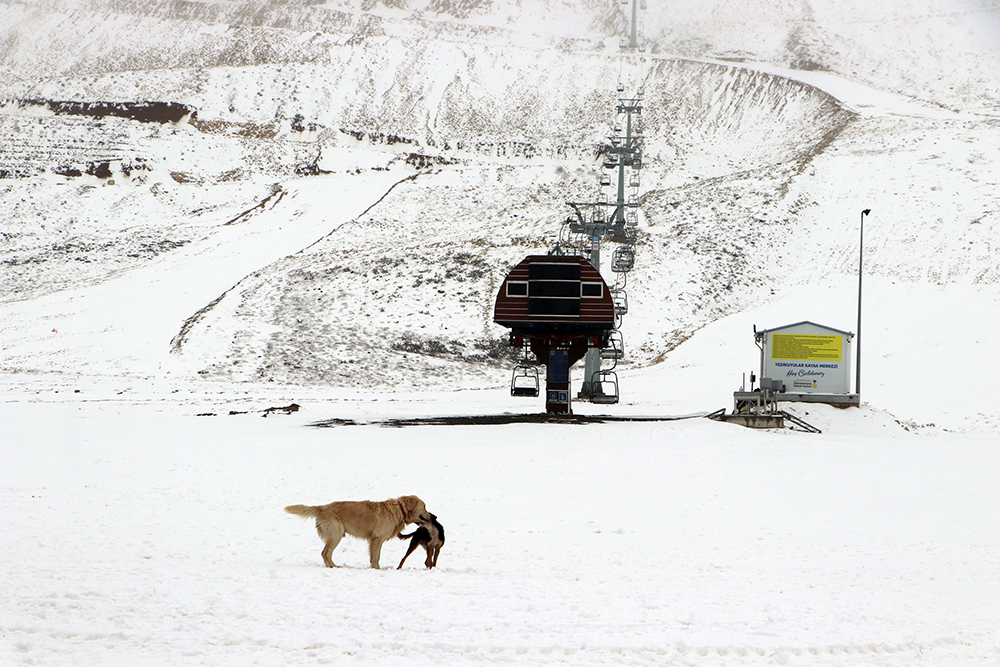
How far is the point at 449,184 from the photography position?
79.8 metres

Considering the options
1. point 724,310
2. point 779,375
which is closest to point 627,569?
point 779,375

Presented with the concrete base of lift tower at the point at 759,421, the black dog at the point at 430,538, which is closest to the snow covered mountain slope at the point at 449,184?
the black dog at the point at 430,538

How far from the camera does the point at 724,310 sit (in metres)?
54.8

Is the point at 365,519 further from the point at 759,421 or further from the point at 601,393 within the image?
the point at 601,393

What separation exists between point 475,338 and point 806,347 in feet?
80.0

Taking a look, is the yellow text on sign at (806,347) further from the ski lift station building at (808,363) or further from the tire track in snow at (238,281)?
the tire track in snow at (238,281)

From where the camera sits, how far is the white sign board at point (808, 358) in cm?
2900

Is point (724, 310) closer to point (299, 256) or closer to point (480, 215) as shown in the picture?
point (480, 215)

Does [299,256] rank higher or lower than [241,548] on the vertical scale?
higher

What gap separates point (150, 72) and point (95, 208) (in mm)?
41111

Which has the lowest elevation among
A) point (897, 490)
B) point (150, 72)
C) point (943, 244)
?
point (897, 490)

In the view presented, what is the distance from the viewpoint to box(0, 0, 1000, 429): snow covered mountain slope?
46.5m

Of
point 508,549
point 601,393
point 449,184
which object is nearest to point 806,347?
point 601,393

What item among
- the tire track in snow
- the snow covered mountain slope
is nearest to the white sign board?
the snow covered mountain slope
